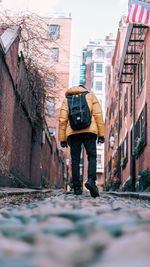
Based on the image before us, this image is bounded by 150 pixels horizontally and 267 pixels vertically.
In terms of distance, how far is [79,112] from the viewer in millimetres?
7039

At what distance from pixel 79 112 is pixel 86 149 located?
2.27 ft

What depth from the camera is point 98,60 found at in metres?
96.6

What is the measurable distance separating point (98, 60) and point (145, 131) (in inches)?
3218

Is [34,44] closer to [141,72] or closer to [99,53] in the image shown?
[141,72]

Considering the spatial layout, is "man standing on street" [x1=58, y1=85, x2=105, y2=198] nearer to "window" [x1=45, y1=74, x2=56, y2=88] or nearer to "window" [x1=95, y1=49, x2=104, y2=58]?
"window" [x1=45, y1=74, x2=56, y2=88]

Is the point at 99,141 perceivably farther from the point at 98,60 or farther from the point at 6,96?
the point at 98,60

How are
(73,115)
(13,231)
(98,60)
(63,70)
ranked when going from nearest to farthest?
(13,231), (73,115), (63,70), (98,60)

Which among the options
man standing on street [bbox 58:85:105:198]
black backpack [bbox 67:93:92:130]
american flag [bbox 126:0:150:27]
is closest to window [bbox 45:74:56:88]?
american flag [bbox 126:0:150:27]

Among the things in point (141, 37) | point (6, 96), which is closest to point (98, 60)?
point (141, 37)

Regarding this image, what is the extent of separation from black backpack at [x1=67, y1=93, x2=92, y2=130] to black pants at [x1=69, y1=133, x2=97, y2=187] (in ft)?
0.81

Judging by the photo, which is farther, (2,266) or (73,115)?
(73,115)

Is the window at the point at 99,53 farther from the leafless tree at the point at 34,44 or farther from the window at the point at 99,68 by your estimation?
the leafless tree at the point at 34,44

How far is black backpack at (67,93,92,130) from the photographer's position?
23.1 ft

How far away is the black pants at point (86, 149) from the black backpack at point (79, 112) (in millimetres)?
248
